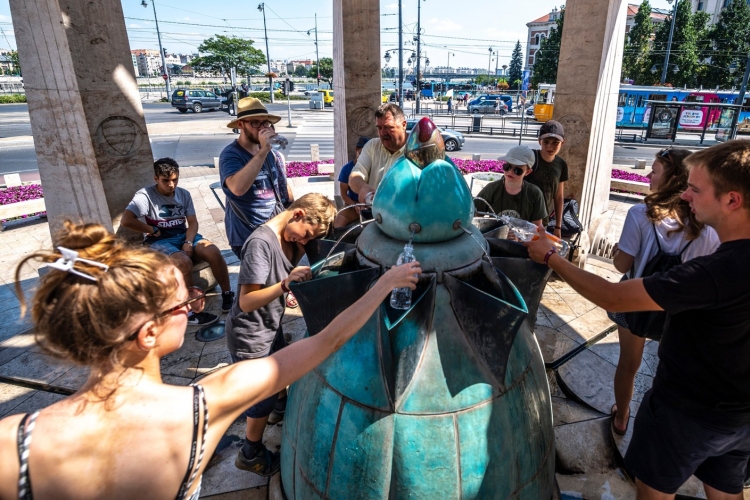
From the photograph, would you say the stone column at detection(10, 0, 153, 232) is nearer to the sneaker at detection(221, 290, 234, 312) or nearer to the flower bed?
the sneaker at detection(221, 290, 234, 312)

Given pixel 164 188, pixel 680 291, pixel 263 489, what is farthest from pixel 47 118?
pixel 680 291

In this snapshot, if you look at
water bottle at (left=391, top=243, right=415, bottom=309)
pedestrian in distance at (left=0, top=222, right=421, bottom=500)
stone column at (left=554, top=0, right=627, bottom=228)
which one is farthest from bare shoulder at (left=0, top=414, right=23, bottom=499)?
stone column at (left=554, top=0, right=627, bottom=228)

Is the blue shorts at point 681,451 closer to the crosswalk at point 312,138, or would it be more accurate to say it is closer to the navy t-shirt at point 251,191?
the navy t-shirt at point 251,191

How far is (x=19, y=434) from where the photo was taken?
1232 millimetres

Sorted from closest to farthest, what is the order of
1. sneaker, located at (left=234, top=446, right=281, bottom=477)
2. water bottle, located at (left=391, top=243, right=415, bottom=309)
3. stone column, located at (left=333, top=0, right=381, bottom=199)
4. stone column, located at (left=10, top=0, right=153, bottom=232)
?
water bottle, located at (left=391, top=243, right=415, bottom=309)
sneaker, located at (left=234, top=446, right=281, bottom=477)
stone column, located at (left=10, top=0, right=153, bottom=232)
stone column, located at (left=333, top=0, right=381, bottom=199)

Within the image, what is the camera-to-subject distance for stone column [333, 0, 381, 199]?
6992 mm

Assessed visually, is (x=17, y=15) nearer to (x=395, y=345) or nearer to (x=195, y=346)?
(x=195, y=346)

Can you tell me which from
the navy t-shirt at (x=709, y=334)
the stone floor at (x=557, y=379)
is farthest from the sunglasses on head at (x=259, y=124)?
the navy t-shirt at (x=709, y=334)

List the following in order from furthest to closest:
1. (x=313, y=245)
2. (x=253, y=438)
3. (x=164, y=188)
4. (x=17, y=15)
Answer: (x=164, y=188) < (x=17, y=15) < (x=253, y=438) < (x=313, y=245)

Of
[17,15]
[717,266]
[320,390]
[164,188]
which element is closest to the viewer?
[717,266]

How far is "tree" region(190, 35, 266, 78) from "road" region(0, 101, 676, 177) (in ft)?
68.9

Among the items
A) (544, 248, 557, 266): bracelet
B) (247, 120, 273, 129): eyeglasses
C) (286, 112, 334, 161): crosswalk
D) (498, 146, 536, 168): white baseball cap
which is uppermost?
(247, 120, 273, 129): eyeglasses

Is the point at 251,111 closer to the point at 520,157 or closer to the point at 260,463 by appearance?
the point at 520,157

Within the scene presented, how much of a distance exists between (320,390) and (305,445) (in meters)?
0.28
